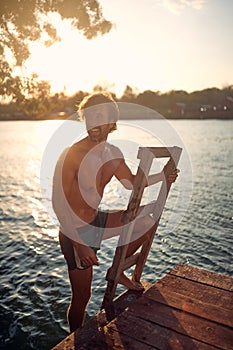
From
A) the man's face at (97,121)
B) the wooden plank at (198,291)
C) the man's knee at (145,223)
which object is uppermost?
the man's face at (97,121)

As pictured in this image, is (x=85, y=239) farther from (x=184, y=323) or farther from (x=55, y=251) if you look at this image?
(x=55, y=251)

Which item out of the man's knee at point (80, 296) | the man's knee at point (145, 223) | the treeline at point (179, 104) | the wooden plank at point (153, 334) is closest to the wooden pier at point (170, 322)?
the wooden plank at point (153, 334)

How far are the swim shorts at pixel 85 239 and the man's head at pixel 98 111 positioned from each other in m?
1.03

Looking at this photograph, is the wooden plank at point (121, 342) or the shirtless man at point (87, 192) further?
the shirtless man at point (87, 192)

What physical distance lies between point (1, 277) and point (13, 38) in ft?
20.4

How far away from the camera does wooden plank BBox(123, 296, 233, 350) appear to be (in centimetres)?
294

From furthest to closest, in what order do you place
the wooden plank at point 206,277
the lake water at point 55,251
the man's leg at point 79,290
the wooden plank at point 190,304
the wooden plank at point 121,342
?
1. the lake water at point 55,251
2. the wooden plank at point 206,277
3. the man's leg at point 79,290
4. the wooden plank at point 190,304
5. the wooden plank at point 121,342

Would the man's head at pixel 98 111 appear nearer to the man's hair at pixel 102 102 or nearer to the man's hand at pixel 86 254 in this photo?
the man's hair at pixel 102 102

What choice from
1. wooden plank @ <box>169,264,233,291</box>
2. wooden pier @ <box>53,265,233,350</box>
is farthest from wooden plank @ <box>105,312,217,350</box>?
wooden plank @ <box>169,264,233,291</box>

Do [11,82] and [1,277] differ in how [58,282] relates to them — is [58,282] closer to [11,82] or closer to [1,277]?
[1,277]

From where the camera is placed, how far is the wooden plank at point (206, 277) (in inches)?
157

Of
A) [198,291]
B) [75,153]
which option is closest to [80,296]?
[198,291]

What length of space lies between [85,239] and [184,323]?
1.32 m

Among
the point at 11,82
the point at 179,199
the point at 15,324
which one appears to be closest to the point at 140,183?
the point at 15,324
